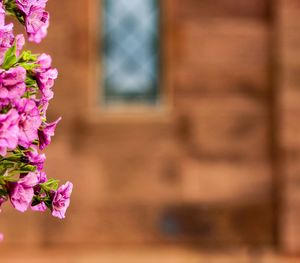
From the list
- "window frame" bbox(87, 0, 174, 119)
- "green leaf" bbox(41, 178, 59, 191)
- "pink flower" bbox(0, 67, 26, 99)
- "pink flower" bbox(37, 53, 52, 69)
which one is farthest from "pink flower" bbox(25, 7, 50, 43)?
"window frame" bbox(87, 0, 174, 119)

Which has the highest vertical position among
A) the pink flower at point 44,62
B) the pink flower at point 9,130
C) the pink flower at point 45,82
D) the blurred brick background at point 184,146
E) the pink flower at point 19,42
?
the pink flower at point 19,42

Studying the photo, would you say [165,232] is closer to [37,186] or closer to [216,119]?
[216,119]

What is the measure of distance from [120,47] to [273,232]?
2.09 m

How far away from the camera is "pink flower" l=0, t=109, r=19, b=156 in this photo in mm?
2215

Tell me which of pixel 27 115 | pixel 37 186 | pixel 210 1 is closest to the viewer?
pixel 27 115

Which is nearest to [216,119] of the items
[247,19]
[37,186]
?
[247,19]

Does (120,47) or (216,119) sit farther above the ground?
(120,47)

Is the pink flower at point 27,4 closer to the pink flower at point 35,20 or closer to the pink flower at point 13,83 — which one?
the pink flower at point 35,20

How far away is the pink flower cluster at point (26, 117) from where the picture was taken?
2283 millimetres

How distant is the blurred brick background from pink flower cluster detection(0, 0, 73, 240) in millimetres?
5861

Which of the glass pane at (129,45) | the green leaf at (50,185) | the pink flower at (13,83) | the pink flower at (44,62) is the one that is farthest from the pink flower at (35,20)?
the glass pane at (129,45)

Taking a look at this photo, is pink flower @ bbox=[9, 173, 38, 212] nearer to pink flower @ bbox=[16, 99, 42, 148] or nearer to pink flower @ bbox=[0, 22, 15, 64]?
pink flower @ bbox=[16, 99, 42, 148]

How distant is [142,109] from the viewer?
8.69 metres

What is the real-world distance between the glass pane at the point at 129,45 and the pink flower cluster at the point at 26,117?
6.03 meters
